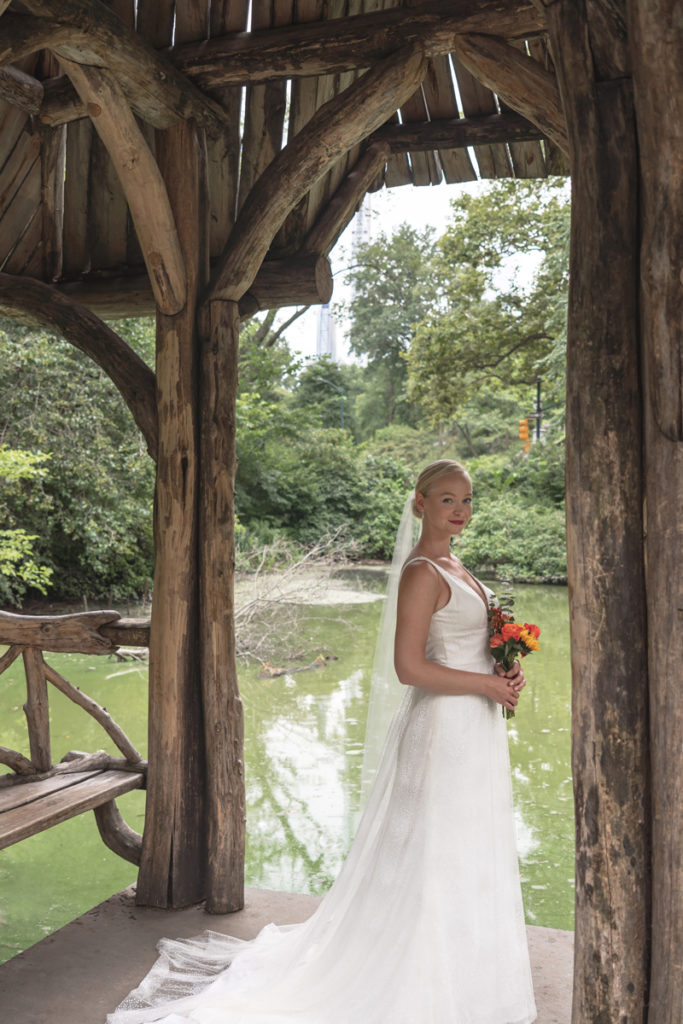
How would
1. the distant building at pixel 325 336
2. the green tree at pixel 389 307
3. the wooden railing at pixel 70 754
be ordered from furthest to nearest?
the distant building at pixel 325 336 → the green tree at pixel 389 307 → the wooden railing at pixel 70 754

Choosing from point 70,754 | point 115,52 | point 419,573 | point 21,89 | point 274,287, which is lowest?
point 70,754

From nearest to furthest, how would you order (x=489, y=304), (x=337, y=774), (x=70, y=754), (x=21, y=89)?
(x=21, y=89) < (x=70, y=754) < (x=337, y=774) < (x=489, y=304)

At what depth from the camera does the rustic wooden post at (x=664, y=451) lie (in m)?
2.07

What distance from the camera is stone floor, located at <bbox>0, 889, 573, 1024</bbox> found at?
3.15 meters

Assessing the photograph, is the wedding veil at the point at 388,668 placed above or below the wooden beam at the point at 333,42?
below

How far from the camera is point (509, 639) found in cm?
296

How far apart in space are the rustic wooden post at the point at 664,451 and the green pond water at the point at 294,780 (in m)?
2.74

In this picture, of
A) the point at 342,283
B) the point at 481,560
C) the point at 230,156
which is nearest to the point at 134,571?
the point at 481,560

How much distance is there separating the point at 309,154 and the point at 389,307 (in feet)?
77.7

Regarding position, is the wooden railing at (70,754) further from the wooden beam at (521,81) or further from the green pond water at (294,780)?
the wooden beam at (521,81)

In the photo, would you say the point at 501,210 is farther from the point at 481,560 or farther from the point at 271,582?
the point at 271,582

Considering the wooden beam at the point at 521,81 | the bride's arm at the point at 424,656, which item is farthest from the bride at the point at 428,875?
the wooden beam at the point at 521,81

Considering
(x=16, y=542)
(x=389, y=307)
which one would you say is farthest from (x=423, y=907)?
(x=389, y=307)

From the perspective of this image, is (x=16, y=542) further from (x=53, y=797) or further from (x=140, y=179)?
(x=140, y=179)
